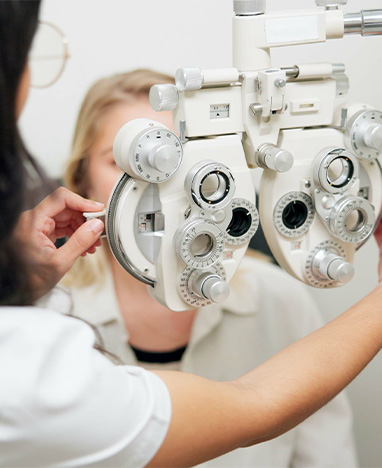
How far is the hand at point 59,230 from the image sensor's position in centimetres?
71

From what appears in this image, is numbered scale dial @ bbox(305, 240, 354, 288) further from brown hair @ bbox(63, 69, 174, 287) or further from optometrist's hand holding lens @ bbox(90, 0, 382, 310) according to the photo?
brown hair @ bbox(63, 69, 174, 287)

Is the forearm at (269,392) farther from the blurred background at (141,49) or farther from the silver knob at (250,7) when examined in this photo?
the blurred background at (141,49)

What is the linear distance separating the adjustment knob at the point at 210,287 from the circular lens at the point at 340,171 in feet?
0.67

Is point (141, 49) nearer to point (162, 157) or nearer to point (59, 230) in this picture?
point (59, 230)

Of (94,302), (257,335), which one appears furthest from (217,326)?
(94,302)

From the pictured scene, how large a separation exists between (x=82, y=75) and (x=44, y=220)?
0.56 meters

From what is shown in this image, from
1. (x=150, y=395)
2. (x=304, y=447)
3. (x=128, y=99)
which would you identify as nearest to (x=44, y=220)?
(x=150, y=395)

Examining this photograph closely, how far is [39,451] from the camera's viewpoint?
53 cm

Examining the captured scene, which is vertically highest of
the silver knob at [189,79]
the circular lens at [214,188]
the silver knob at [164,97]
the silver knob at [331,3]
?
the silver knob at [331,3]

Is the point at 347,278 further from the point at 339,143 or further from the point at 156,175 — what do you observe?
the point at 156,175

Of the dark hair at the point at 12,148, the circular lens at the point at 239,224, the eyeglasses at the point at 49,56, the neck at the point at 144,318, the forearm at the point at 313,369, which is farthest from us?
the neck at the point at 144,318

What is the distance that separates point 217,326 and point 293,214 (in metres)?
0.55

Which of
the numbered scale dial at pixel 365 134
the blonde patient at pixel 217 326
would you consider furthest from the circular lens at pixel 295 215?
the blonde patient at pixel 217 326

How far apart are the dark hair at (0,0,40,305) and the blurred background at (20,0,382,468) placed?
69cm
